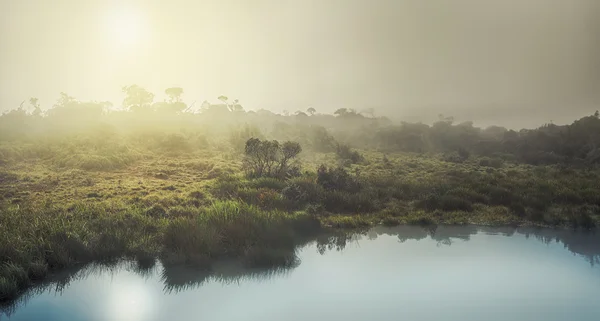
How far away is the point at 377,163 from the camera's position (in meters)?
44.0

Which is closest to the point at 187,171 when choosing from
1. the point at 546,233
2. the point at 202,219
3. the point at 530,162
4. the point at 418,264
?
the point at 202,219

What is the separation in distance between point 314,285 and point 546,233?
12610mm

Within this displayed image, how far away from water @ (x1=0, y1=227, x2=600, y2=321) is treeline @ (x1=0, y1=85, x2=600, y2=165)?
3422 centimetres

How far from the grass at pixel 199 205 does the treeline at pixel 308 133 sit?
1077cm

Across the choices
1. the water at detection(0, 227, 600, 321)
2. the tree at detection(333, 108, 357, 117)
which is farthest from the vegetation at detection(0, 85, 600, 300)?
the tree at detection(333, 108, 357, 117)

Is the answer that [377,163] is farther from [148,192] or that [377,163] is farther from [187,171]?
[148,192]

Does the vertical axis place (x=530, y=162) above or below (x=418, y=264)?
above

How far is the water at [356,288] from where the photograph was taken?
1034 centimetres

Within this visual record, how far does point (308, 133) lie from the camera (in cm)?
6544

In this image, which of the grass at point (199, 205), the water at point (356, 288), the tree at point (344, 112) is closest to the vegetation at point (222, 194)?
the grass at point (199, 205)

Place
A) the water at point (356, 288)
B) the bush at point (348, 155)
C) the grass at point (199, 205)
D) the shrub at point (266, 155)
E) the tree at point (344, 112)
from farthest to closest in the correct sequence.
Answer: the tree at point (344, 112) < the bush at point (348, 155) < the shrub at point (266, 155) < the grass at point (199, 205) < the water at point (356, 288)

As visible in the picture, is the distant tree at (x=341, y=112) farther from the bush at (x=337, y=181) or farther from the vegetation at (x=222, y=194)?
the bush at (x=337, y=181)

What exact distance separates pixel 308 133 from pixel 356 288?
54.0 m

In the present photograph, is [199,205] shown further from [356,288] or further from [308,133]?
[308,133]
